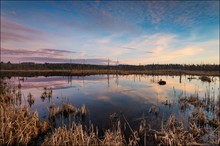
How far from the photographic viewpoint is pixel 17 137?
29.8 ft

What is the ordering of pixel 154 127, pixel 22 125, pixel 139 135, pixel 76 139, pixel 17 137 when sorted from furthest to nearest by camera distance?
pixel 154 127
pixel 139 135
pixel 22 125
pixel 17 137
pixel 76 139

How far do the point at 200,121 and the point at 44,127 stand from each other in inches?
429

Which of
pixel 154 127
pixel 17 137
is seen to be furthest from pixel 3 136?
pixel 154 127

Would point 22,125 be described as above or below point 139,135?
above

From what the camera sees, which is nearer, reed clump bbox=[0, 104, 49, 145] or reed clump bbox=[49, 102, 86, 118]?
reed clump bbox=[0, 104, 49, 145]

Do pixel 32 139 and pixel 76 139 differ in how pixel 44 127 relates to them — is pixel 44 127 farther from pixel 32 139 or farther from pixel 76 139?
pixel 76 139

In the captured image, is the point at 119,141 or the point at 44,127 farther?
the point at 44,127

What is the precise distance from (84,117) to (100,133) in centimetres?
369

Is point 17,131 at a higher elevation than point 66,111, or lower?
higher

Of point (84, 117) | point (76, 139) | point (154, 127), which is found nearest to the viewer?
point (76, 139)

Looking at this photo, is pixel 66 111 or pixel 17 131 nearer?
pixel 17 131

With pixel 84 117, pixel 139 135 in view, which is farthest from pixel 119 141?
pixel 84 117

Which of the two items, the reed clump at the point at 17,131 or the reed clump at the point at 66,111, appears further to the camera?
the reed clump at the point at 66,111

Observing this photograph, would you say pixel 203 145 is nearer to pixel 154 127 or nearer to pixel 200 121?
pixel 154 127
